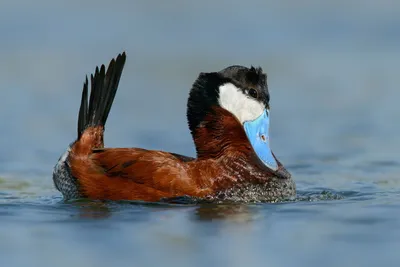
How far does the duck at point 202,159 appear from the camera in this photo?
978cm

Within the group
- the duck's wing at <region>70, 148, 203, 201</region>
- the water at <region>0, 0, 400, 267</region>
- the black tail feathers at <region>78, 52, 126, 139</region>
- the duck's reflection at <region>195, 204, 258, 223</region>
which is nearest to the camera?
the water at <region>0, 0, 400, 267</region>

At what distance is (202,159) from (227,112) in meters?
0.46

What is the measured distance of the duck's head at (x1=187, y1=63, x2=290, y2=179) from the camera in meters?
10.2

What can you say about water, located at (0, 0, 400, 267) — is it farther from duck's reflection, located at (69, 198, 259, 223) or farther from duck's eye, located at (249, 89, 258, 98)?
duck's eye, located at (249, 89, 258, 98)

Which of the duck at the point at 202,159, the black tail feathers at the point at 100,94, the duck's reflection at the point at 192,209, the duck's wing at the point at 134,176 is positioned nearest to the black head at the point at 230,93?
the duck at the point at 202,159

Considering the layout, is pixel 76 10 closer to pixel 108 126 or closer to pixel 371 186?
pixel 108 126

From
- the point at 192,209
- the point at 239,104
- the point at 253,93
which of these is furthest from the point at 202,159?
the point at 192,209

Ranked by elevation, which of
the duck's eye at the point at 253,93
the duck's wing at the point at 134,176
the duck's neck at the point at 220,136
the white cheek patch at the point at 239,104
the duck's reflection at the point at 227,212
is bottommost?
the duck's reflection at the point at 227,212

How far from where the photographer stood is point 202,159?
33.3 ft

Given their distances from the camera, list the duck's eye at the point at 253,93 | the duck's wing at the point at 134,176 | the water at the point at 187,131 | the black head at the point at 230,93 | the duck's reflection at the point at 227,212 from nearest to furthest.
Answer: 1. the water at the point at 187,131
2. the duck's reflection at the point at 227,212
3. the duck's wing at the point at 134,176
4. the black head at the point at 230,93
5. the duck's eye at the point at 253,93

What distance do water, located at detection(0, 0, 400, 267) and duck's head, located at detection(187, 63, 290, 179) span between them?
69 cm

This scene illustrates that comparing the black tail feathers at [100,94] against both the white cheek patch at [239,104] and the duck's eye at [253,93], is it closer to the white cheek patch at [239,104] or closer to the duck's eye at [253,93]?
the white cheek patch at [239,104]

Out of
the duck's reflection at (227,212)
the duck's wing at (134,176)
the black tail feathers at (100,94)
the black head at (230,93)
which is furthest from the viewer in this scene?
the black tail feathers at (100,94)

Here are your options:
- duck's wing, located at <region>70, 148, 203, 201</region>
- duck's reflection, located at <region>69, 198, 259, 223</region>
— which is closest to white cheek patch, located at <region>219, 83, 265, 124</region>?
duck's wing, located at <region>70, 148, 203, 201</region>
